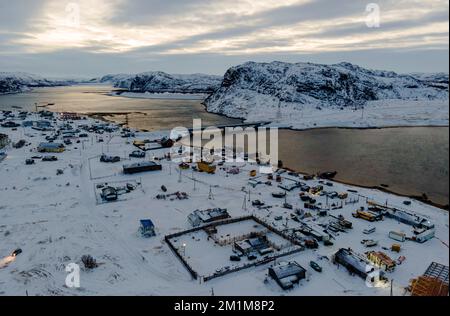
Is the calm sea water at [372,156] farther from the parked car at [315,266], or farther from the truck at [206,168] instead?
the truck at [206,168]

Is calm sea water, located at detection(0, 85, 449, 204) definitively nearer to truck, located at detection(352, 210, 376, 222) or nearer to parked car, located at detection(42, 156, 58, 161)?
truck, located at detection(352, 210, 376, 222)

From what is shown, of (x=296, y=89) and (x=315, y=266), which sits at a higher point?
(x=296, y=89)

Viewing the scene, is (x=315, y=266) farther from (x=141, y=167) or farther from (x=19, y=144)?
(x=19, y=144)

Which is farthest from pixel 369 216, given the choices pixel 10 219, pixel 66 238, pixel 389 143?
pixel 389 143

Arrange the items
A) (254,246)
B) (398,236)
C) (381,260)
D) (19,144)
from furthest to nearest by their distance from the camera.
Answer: (19,144)
(398,236)
(254,246)
(381,260)

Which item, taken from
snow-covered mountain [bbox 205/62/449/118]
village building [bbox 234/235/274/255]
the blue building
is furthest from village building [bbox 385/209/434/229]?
snow-covered mountain [bbox 205/62/449/118]

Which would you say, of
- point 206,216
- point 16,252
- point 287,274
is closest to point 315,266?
point 287,274
